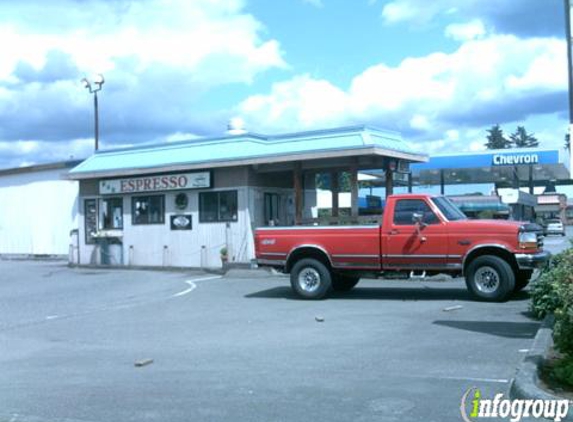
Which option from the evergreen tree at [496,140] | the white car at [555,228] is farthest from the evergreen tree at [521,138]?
the white car at [555,228]

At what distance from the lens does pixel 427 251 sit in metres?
14.7

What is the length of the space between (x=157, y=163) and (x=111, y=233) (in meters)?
3.46

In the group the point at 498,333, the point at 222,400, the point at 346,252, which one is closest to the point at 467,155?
the point at 346,252

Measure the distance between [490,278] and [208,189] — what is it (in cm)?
1221

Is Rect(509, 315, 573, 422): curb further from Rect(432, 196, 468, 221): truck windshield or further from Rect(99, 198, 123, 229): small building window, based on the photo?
Rect(99, 198, 123, 229): small building window

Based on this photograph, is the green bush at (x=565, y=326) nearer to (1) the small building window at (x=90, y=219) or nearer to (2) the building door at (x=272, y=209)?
(2) the building door at (x=272, y=209)

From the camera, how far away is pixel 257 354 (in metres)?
9.60

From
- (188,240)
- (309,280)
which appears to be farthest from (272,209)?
(309,280)

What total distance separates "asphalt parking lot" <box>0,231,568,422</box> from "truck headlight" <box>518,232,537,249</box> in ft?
3.55

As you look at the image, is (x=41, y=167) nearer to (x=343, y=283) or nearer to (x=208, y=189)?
(x=208, y=189)

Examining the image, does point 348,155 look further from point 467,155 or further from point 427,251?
point 467,155

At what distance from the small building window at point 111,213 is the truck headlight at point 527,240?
650 inches

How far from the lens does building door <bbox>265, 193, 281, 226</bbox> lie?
24266 mm

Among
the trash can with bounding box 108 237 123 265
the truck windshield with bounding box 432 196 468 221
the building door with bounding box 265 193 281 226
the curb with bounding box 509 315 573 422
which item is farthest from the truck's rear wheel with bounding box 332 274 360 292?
the trash can with bounding box 108 237 123 265
